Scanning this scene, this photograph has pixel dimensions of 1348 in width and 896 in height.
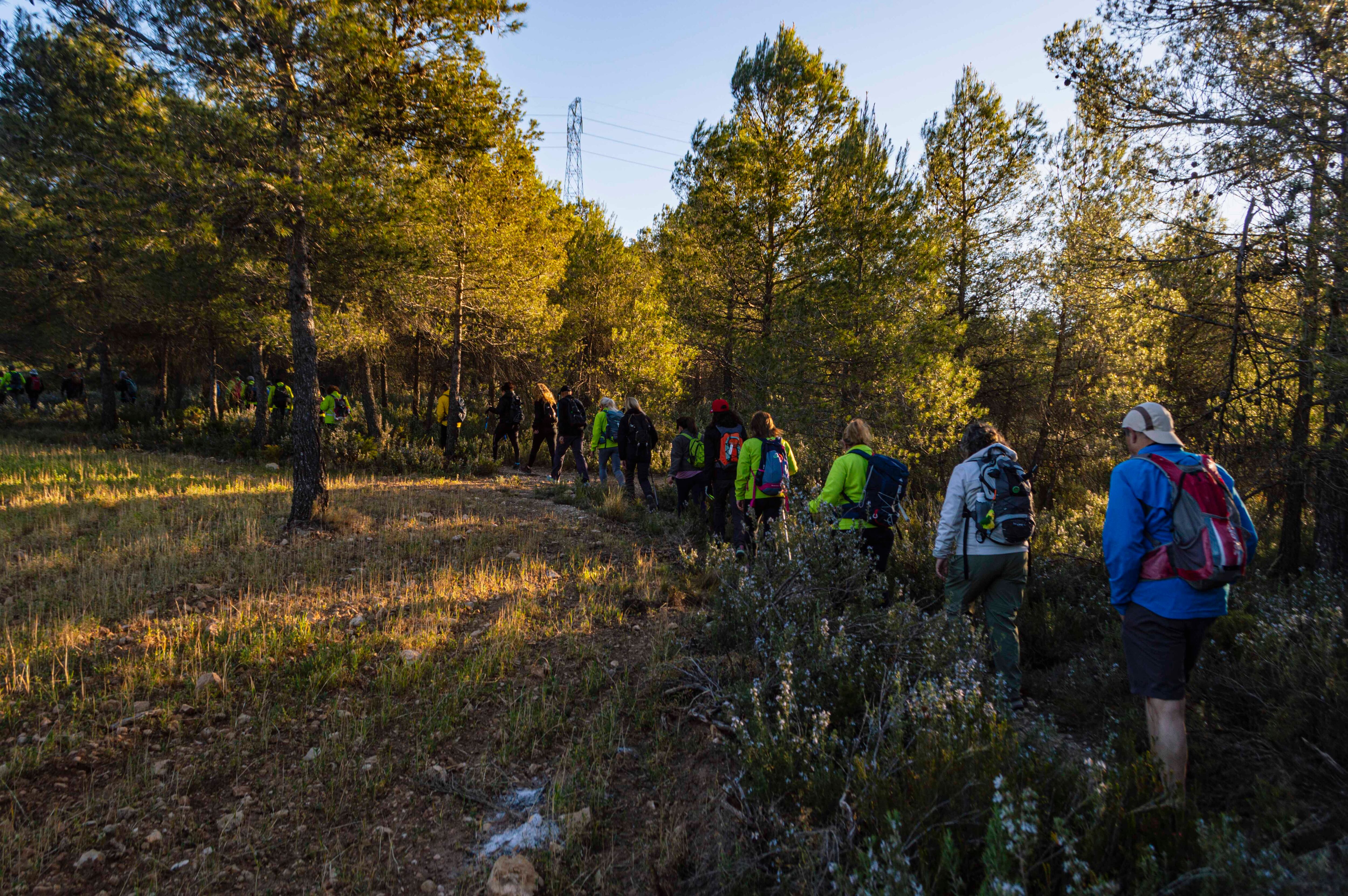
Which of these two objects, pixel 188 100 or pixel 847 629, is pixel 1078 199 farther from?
pixel 188 100

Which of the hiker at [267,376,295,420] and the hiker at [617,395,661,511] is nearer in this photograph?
the hiker at [617,395,661,511]

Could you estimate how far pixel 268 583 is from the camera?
564 centimetres

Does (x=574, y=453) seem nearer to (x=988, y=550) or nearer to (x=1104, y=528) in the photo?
(x=988, y=550)

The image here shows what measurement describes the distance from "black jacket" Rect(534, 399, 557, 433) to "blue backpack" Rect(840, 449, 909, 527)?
8846 millimetres

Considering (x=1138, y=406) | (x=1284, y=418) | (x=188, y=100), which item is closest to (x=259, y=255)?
(x=188, y=100)

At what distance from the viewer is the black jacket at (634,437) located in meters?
10.0

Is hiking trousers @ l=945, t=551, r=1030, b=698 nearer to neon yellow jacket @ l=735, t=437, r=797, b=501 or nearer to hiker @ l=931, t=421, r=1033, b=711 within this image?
hiker @ l=931, t=421, r=1033, b=711

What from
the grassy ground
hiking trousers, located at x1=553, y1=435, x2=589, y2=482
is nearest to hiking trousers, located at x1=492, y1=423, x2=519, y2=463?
hiking trousers, located at x1=553, y1=435, x2=589, y2=482

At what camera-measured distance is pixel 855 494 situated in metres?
5.34

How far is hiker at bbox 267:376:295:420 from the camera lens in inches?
743

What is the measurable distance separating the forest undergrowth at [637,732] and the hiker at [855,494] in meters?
0.35

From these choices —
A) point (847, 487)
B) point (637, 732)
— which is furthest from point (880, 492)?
point (637, 732)

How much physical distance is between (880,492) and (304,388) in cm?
681

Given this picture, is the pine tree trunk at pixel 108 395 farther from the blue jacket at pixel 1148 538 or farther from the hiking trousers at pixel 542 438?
the blue jacket at pixel 1148 538
